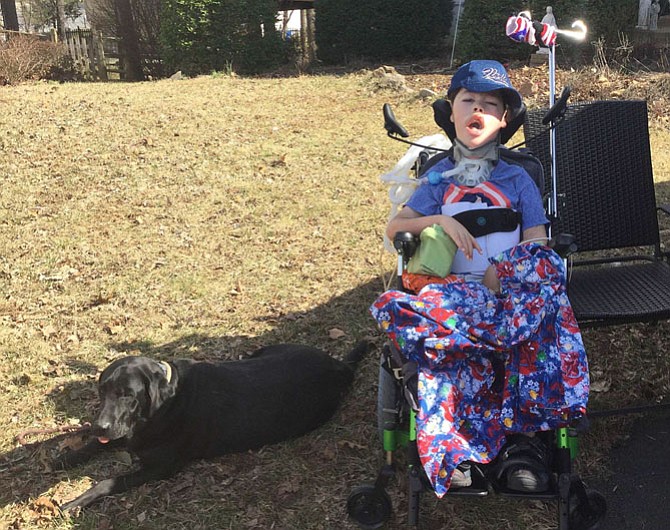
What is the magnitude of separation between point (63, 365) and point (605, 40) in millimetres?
10313

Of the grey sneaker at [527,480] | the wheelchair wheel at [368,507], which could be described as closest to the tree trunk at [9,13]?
the wheelchair wheel at [368,507]

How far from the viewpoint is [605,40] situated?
38.2 ft

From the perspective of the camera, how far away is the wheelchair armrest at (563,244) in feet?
9.44

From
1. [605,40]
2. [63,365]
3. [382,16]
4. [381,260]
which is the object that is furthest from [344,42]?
[63,365]

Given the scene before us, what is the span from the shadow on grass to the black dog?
0.16 metres

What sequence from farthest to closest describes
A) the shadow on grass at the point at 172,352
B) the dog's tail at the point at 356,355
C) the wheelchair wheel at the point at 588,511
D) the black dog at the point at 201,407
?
1. the dog's tail at the point at 356,355
2. the shadow on grass at the point at 172,352
3. the black dog at the point at 201,407
4. the wheelchair wheel at the point at 588,511

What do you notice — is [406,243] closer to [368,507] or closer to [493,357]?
[493,357]

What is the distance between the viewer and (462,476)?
8.54ft

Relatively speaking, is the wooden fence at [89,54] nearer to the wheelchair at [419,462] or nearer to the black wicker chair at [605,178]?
the black wicker chair at [605,178]

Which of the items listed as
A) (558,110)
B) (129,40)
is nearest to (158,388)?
(558,110)

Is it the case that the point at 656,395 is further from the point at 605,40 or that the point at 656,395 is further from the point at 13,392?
the point at 605,40

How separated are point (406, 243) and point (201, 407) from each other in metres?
1.26

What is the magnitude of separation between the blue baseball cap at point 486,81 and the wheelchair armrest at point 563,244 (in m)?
0.73

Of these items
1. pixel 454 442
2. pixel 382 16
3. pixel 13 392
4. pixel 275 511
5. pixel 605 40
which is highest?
pixel 382 16
